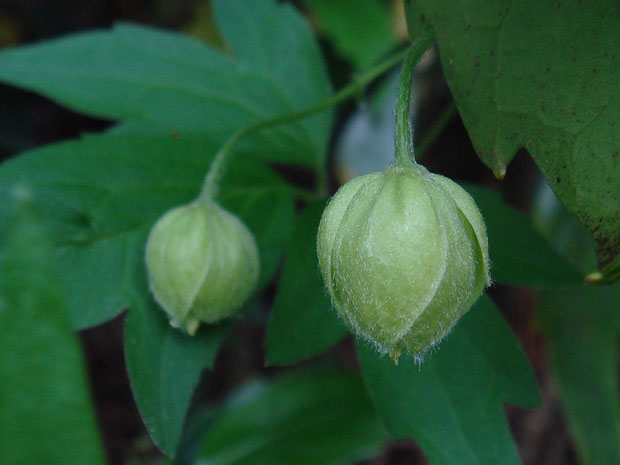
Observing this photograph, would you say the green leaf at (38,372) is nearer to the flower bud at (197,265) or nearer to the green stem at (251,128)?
the flower bud at (197,265)

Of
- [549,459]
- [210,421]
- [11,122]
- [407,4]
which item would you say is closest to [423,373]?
[407,4]

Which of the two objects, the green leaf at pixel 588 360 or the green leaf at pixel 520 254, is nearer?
the green leaf at pixel 520 254

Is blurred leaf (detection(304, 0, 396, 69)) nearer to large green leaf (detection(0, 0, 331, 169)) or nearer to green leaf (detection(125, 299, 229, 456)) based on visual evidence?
large green leaf (detection(0, 0, 331, 169))

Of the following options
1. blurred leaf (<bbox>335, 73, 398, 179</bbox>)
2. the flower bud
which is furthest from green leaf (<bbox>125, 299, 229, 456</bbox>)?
blurred leaf (<bbox>335, 73, 398, 179</bbox>)

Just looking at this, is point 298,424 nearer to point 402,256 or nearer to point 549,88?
point 402,256

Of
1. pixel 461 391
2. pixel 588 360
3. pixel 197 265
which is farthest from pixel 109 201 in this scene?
pixel 588 360

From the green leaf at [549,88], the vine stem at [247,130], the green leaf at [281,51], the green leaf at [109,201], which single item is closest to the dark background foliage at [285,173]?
the green leaf at [281,51]
